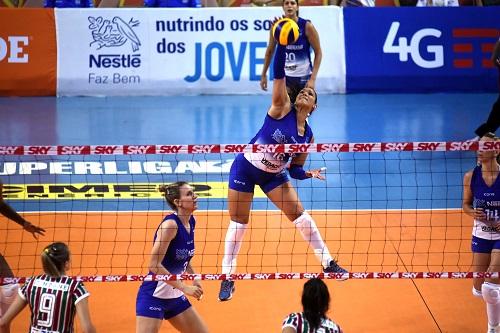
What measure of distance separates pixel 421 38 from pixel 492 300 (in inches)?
428

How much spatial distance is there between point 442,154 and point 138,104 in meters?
6.39

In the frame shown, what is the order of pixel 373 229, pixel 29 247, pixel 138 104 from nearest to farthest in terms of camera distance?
pixel 29 247 < pixel 373 229 < pixel 138 104

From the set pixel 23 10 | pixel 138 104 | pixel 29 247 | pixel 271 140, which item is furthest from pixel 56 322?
pixel 23 10

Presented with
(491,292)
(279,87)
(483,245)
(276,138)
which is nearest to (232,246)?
(276,138)

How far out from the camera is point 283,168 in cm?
838

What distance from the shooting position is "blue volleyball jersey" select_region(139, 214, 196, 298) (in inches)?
265

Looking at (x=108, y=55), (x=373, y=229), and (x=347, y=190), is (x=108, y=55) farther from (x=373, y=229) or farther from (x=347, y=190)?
(x=373, y=229)

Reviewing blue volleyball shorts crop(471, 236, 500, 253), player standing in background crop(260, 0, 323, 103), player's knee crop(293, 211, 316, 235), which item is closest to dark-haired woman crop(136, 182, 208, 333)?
player's knee crop(293, 211, 316, 235)

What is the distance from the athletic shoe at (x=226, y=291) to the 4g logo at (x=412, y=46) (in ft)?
33.6

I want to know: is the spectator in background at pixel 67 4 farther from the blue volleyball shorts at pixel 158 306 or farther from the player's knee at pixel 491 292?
the player's knee at pixel 491 292

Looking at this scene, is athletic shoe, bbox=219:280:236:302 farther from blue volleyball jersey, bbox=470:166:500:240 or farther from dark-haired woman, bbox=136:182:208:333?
blue volleyball jersey, bbox=470:166:500:240

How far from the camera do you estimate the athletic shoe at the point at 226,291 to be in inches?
329

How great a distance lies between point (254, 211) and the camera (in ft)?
36.8

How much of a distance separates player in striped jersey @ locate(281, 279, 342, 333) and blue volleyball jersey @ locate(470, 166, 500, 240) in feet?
9.40
